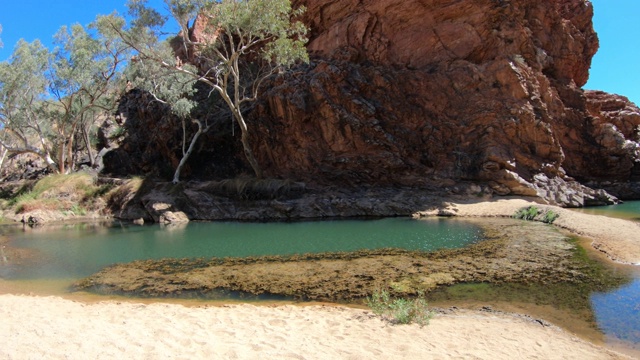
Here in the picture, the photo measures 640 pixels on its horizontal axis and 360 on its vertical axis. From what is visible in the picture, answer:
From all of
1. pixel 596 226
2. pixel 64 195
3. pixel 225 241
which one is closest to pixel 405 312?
pixel 225 241

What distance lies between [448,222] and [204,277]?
1226cm

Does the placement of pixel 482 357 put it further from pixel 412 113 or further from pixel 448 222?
pixel 412 113

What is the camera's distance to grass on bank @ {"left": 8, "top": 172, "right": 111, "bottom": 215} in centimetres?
2442

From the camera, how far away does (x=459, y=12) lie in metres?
28.6

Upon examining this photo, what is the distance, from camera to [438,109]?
27656 millimetres

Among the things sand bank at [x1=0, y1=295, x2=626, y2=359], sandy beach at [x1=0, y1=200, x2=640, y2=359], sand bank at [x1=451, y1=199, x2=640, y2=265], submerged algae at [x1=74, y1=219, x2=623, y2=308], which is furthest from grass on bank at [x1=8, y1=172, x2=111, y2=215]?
sand bank at [x1=451, y1=199, x2=640, y2=265]

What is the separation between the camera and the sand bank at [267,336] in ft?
Result: 15.9

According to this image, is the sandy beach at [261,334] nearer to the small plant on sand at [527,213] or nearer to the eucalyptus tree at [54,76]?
the small plant on sand at [527,213]

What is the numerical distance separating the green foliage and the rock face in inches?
173

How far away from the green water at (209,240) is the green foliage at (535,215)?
2.95 meters

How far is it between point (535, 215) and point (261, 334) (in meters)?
16.5

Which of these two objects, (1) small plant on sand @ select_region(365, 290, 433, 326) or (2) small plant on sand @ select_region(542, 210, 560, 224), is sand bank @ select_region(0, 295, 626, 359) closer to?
(1) small plant on sand @ select_region(365, 290, 433, 326)

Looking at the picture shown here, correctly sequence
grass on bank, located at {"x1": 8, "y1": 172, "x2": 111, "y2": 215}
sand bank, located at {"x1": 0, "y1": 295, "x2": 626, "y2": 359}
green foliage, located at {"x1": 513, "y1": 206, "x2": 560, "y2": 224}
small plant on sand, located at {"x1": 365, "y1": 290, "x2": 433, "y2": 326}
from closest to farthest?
sand bank, located at {"x1": 0, "y1": 295, "x2": 626, "y2": 359} < small plant on sand, located at {"x1": 365, "y1": 290, "x2": 433, "y2": 326} < green foliage, located at {"x1": 513, "y1": 206, "x2": 560, "y2": 224} < grass on bank, located at {"x1": 8, "y1": 172, "x2": 111, "y2": 215}

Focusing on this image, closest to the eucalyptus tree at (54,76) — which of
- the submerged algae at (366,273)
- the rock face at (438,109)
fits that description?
the rock face at (438,109)
